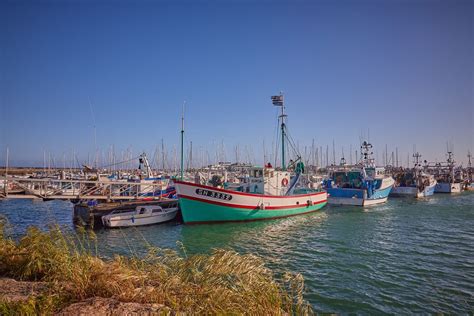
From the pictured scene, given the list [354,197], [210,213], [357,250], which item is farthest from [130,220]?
[354,197]

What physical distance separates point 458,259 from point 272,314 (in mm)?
13814

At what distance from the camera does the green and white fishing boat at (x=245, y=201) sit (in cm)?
2161

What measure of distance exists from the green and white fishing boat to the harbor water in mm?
829

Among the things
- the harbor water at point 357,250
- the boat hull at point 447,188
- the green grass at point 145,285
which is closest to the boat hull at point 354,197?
the harbor water at point 357,250

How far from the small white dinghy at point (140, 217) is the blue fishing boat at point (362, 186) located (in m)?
22.4

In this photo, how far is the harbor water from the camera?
30.3ft

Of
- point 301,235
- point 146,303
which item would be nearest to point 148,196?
point 301,235

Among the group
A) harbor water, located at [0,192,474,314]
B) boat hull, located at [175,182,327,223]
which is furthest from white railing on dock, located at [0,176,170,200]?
boat hull, located at [175,182,327,223]

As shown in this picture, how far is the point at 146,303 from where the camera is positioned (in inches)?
199

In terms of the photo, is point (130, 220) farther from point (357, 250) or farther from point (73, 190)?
point (357, 250)

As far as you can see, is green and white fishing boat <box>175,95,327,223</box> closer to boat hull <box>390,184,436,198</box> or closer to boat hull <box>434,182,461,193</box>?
boat hull <box>390,184,436,198</box>

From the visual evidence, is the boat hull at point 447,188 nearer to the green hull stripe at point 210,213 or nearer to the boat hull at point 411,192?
the boat hull at point 411,192

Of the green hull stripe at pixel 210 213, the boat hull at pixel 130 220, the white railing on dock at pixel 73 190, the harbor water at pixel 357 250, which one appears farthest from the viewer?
the green hull stripe at pixel 210 213

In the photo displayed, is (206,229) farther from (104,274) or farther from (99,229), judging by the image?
(104,274)
